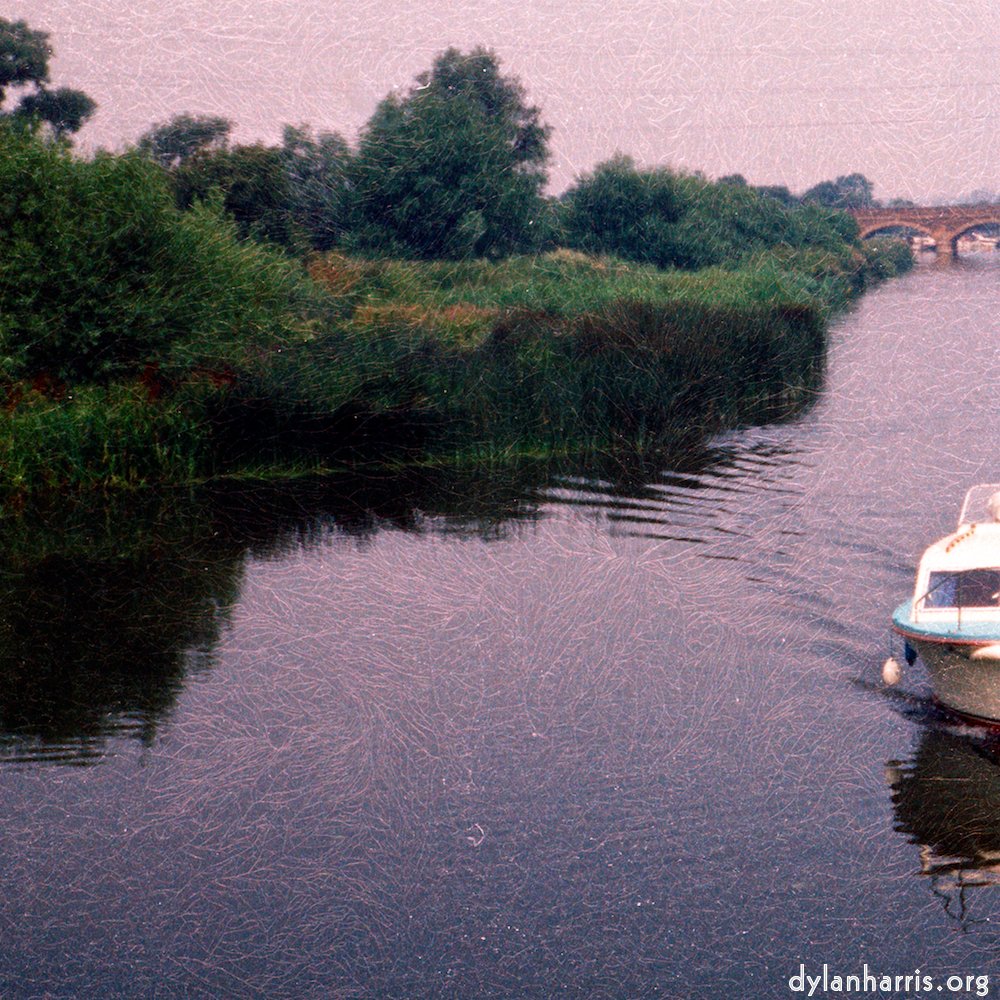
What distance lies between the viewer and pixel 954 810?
1152 centimetres

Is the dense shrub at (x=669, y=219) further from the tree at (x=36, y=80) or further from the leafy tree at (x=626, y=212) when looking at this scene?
the tree at (x=36, y=80)

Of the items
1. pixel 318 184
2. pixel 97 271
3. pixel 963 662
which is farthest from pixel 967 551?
pixel 318 184

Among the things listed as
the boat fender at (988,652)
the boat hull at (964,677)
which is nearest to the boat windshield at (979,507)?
the boat hull at (964,677)

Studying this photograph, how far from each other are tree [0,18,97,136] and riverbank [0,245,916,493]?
2179 centimetres

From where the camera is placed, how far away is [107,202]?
966 inches

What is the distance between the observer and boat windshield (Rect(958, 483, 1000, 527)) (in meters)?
15.4

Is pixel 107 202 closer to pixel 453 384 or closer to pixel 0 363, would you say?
pixel 0 363

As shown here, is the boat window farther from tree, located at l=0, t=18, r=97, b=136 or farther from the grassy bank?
tree, located at l=0, t=18, r=97, b=136

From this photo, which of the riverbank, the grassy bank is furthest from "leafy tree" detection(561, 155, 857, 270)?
the grassy bank

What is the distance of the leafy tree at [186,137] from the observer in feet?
140

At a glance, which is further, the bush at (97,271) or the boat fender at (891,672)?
the bush at (97,271)

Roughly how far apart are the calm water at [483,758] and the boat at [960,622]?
51cm

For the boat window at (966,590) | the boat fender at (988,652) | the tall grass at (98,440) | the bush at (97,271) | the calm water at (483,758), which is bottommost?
the calm water at (483,758)

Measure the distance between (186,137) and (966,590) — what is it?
36624 millimetres
